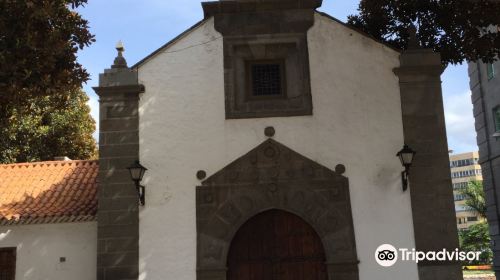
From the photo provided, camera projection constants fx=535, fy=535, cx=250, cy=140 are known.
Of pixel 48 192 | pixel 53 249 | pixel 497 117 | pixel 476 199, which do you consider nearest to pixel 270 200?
pixel 53 249

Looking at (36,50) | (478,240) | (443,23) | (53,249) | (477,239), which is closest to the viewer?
(36,50)

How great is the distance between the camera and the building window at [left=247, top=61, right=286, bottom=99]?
10188 mm

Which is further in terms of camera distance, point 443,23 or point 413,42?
point 443,23

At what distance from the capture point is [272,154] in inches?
379

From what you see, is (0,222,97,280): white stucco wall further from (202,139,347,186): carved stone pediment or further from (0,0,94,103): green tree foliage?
(0,0,94,103): green tree foliage

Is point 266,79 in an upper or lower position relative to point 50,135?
lower

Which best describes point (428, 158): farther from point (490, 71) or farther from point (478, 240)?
point (478, 240)

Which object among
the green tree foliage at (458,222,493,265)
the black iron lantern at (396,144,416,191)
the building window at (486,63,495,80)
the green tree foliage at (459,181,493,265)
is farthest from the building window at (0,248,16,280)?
the green tree foliage at (458,222,493,265)

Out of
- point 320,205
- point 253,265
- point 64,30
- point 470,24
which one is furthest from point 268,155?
point 470,24

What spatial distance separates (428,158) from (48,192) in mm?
7820

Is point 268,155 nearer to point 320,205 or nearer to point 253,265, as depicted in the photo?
point 320,205

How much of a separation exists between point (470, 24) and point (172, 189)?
21.9ft

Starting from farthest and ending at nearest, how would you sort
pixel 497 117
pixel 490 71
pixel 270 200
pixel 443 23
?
pixel 490 71
pixel 497 117
pixel 443 23
pixel 270 200

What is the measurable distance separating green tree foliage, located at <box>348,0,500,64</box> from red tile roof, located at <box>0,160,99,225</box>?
23.0 feet
